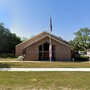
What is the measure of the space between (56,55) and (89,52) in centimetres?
4043

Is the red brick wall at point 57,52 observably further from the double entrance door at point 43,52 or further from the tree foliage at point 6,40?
A: the tree foliage at point 6,40

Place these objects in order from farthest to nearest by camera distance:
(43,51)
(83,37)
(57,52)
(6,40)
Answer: (83,37) → (6,40) → (43,51) → (57,52)

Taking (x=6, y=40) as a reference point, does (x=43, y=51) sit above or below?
below

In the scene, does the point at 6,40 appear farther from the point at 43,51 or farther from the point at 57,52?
the point at 57,52

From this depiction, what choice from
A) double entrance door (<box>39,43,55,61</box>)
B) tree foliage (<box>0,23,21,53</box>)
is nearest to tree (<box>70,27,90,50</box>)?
tree foliage (<box>0,23,21,53</box>)

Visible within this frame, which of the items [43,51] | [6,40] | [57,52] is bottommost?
[57,52]

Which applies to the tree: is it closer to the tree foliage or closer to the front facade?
the tree foliage

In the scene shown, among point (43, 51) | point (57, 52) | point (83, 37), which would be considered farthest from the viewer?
point (83, 37)

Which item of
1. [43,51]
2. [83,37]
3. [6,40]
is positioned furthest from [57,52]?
[83,37]

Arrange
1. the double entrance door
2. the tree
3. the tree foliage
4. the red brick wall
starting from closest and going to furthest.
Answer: the red brick wall → the double entrance door → the tree foliage → the tree

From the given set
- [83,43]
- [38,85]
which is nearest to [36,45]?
[38,85]

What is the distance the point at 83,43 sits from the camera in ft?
269

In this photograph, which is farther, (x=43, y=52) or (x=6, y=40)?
(x=6, y=40)

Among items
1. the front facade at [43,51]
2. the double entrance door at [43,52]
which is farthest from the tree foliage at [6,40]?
the double entrance door at [43,52]
